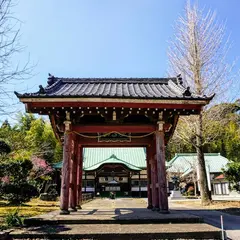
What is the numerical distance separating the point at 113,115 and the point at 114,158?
2010 centimetres

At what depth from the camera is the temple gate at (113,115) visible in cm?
761

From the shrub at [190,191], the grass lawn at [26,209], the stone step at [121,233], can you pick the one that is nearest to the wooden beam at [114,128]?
the stone step at [121,233]

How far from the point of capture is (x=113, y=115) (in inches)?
331

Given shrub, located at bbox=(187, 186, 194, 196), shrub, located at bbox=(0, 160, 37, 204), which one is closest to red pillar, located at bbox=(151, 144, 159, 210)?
shrub, located at bbox=(0, 160, 37, 204)

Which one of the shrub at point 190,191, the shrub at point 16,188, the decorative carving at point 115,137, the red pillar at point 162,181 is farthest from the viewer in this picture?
the shrub at point 190,191

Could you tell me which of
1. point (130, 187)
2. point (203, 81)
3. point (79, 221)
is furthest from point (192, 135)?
point (130, 187)

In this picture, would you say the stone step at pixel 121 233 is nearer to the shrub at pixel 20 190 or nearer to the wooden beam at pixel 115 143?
the wooden beam at pixel 115 143

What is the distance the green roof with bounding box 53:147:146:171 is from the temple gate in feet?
57.3

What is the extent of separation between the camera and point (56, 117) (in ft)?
28.3

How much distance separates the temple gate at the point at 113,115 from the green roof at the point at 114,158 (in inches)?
688

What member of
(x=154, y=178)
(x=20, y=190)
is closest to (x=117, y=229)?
(x=154, y=178)

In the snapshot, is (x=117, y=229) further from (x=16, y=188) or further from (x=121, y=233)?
(x=16, y=188)

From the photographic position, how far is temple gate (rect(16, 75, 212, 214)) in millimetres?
7613

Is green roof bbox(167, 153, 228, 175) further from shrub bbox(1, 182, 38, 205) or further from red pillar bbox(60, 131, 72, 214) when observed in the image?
red pillar bbox(60, 131, 72, 214)
